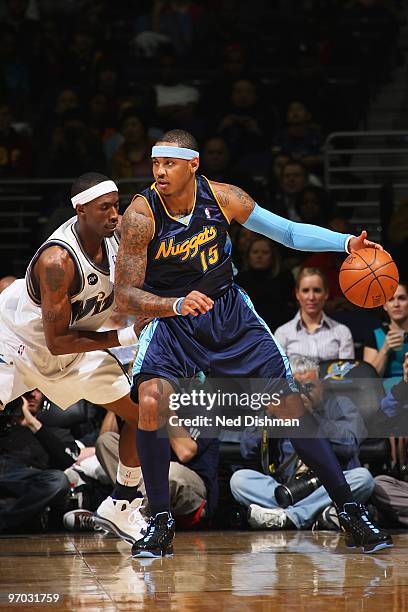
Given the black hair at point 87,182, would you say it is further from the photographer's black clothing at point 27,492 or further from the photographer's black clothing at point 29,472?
the photographer's black clothing at point 27,492

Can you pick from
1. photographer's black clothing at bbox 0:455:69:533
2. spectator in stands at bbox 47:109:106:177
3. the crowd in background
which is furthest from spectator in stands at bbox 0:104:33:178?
photographer's black clothing at bbox 0:455:69:533

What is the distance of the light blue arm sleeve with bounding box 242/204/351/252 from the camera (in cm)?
505

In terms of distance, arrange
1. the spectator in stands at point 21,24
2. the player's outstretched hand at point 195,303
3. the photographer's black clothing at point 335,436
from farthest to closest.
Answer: the spectator in stands at point 21,24
the photographer's black clothing at point 335,436
the player's outstretched hand at point 195,303

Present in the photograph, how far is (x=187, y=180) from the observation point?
5012 mm

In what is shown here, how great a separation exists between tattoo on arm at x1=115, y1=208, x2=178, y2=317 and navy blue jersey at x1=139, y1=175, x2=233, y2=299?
9 cm

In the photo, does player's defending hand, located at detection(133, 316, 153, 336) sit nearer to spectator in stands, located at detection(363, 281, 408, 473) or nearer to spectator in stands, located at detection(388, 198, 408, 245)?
spectator in stands, located at detection(363, 281, 408, 473)

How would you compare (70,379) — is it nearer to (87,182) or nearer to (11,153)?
(87,182)

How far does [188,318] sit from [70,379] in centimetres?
79

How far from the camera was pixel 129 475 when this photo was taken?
5.52 meters

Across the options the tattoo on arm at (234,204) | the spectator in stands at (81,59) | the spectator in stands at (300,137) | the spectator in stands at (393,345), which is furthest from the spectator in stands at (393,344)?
the spectator in stands at (81,59)

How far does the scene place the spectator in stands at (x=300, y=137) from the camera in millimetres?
9320

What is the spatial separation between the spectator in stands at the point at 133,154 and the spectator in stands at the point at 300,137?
1.16m

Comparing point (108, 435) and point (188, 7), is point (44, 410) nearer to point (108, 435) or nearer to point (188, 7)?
point (108, 435)

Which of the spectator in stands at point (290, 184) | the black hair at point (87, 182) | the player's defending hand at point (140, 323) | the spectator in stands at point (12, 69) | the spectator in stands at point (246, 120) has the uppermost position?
the spectator in stands at point (12, 69)
